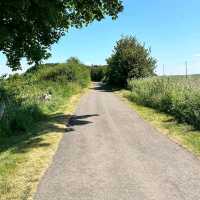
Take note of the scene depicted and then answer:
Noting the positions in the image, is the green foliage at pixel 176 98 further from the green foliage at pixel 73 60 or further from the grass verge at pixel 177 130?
the green foliage at pixel 73 60

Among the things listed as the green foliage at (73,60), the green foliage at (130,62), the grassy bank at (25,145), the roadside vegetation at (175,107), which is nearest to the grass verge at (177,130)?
the roadside vegetation at (175,107)

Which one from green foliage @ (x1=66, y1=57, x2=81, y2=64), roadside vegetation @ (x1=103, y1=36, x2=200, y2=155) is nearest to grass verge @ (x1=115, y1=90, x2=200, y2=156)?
roadside vegetation @ (x1=103, y1=36, x2=200, y2=155)

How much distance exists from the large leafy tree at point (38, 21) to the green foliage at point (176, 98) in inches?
218

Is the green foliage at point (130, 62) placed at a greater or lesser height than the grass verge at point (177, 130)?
greater

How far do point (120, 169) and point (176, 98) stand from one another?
473 inches

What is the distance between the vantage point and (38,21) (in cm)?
2270

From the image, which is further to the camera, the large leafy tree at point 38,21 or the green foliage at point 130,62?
the green foliage at point 130,62

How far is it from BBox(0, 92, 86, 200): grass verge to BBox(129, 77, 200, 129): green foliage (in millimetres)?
5368

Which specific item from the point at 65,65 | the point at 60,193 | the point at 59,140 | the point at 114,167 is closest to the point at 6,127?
the point at 59,140

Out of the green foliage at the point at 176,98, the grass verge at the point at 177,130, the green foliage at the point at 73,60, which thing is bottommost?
the grass verge at the point at 177,130

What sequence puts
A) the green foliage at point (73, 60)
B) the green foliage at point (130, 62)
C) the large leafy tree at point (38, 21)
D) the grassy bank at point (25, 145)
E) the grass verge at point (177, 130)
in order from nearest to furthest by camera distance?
the grassy bank at point (25, 145), the grass verge at point (177, 130), the large leafy tree at point (38, 21), the green foliage at point (130, 62), the green foliage at point (73, 60)

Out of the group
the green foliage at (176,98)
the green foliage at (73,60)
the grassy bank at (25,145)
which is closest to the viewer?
the grassy bank at (25,145)

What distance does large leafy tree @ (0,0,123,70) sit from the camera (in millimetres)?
20236

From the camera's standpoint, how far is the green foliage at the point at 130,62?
5391 cm
